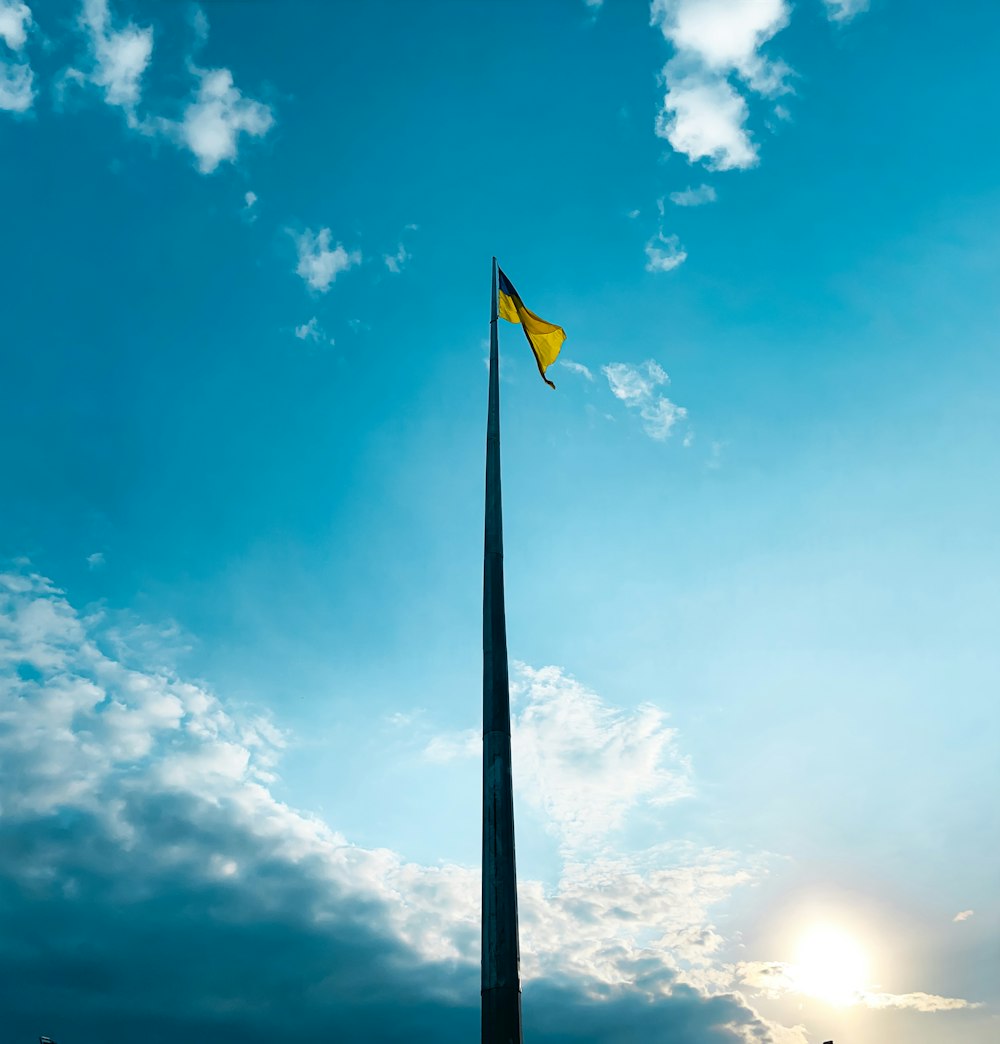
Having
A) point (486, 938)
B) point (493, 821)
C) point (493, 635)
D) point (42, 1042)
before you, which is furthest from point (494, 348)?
point (42, 1042)

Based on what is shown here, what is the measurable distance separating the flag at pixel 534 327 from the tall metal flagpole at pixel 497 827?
339 inches

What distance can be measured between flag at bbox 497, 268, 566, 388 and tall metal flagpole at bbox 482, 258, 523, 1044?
339 inches

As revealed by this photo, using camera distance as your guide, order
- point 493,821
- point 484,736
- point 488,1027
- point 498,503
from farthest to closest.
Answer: point 498,503 < point 484,736 < point 493,821 < point 488,1027

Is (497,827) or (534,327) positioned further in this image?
(534,327)

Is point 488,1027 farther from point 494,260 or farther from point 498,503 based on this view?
point 494,260

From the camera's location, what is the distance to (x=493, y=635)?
451 inches

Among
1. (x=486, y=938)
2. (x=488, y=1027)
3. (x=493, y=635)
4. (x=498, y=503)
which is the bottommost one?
(x=488, y=1027)

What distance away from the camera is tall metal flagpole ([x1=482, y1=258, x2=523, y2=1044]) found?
899cm

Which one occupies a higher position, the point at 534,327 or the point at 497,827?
the point at 534,327

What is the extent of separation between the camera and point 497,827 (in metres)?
9.92

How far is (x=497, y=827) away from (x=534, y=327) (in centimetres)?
1411

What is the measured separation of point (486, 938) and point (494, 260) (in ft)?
48.7

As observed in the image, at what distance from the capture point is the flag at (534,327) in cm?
1995

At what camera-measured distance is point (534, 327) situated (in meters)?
20.8
